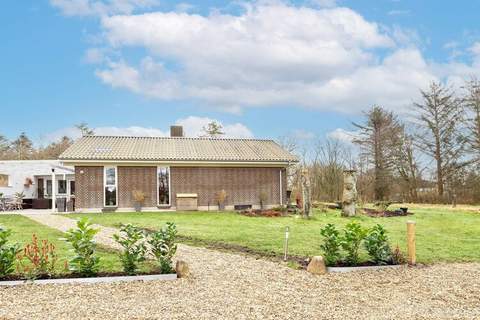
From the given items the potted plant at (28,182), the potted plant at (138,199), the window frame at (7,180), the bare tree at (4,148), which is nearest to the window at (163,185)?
the potted plant at (138,199)

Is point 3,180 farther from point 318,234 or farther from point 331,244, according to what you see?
point 331,244

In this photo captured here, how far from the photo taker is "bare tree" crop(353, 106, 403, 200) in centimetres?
2786

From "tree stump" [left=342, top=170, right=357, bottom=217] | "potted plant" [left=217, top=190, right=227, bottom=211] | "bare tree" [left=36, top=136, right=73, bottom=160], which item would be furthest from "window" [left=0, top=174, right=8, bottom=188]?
"tree stump" [left=342, top=170, right=357, bottom=217]

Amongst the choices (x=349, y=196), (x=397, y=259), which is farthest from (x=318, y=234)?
(x=349, y=196)

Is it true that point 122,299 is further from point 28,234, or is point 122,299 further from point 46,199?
point 46,199

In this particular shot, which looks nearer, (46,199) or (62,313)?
(62,313)

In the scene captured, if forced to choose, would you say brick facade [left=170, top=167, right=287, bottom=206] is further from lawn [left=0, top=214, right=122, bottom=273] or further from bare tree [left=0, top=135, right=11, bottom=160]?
bare tree [left=0, top=135, right=11, bottom=160]

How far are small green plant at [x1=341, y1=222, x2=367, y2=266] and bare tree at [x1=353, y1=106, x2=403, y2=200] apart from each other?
2156 centimetres

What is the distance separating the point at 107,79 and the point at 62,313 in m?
12.0

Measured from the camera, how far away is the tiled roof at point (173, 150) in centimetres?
2052

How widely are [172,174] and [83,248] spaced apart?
584 inches

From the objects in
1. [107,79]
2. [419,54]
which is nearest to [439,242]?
[419,54]

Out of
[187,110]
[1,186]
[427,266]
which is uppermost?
[187,110]

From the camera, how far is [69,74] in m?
16.1
